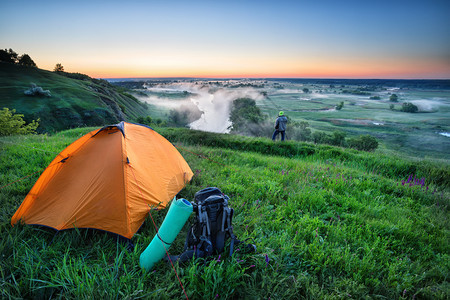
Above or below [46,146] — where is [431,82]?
above

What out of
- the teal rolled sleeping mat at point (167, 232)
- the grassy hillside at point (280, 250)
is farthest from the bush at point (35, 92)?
the teal rolled sleeping mat at point (167, 232)

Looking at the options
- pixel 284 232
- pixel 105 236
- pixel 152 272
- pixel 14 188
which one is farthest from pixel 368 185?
pixel 14 188

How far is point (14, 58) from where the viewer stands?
94000mm

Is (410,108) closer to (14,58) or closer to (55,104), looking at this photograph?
(55,104)

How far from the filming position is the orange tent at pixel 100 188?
13.4 ft

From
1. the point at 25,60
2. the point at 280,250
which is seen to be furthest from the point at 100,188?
the point at 25,60

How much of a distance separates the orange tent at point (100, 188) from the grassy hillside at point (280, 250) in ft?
0.95

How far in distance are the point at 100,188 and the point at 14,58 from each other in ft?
463

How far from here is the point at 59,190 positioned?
4406 mm

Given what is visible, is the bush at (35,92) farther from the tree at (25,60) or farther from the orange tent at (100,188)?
the orange tent at (100,188)

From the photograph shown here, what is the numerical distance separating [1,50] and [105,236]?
142 meters

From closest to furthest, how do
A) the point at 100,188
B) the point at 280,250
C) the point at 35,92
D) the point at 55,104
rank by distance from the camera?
the point at 280,250
the point at 100,188
the point at 55,104
the point at 35,92

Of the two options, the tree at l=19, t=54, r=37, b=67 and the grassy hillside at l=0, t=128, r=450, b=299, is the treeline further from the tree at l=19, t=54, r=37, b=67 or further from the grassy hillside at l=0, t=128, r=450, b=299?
the grassy hillside at l=0, t=128, r=450, b=299

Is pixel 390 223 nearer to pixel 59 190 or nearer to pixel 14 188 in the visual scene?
pixel 59 190
